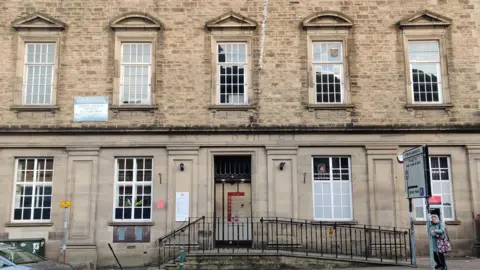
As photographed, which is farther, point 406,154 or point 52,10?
point 52,10

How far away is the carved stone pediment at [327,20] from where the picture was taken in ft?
53.3

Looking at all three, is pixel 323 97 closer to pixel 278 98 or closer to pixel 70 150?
pixel 278 98

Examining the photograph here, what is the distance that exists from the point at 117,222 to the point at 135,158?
7.12 feet

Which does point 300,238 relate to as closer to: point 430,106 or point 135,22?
point 430,106

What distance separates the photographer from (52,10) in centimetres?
1642

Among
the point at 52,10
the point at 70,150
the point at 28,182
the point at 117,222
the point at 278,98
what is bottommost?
the point at 117,222

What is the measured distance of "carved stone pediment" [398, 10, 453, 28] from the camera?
16.2 metres

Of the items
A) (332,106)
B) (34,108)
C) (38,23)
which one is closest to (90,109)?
(34,108)

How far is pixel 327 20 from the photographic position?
53.6 ft

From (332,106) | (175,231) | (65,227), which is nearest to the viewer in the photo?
(175,231)

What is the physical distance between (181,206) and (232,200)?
1.73 m

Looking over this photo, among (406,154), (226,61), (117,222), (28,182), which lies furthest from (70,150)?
(406,154)

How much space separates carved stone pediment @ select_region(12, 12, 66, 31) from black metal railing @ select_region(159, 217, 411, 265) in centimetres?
809

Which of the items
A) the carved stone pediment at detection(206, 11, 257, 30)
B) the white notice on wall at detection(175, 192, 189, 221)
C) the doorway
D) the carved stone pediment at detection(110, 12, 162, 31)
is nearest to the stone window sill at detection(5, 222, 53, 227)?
the white notice on wall at detection(175, 192, 189, 221)
